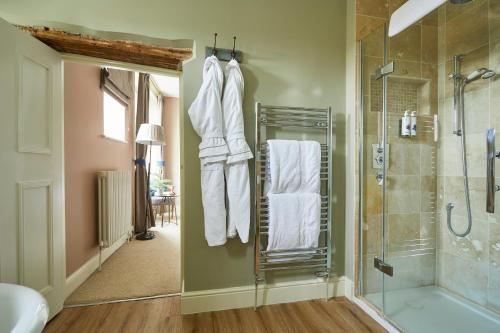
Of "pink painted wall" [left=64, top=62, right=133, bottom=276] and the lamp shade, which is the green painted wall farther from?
the lamp shade

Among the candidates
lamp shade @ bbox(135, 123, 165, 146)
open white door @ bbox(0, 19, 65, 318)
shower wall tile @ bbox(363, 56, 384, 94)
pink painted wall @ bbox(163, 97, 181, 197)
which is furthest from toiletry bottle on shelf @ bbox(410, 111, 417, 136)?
pink painted wall @ bbox(163, 97, 181, 197)

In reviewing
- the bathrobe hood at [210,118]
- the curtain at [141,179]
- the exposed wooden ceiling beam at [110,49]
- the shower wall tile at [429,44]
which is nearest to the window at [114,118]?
the curtain at [141,179]

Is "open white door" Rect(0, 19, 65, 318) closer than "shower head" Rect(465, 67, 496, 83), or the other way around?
"open white door" Rect(0, 19, 65, 318)

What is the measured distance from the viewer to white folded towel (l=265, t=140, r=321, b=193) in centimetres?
167

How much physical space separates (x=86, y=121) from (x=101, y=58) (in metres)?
0.80

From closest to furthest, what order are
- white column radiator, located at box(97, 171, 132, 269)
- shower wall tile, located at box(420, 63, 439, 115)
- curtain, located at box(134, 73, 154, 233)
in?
shower wall tile, located at box(420, 63, 439, 115)
white column radiator, located at box(97, 171, 132, 269)
curtain, located at box(134, 73, 154, 233)

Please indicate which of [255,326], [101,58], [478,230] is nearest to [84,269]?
[255,326]

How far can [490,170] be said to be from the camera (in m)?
1.59

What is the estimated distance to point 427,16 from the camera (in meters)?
1.61

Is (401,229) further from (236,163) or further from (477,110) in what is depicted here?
(236,163)

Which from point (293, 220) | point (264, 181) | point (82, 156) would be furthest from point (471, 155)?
point (82, 156)

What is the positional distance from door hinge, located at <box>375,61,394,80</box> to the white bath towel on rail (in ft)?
3.16

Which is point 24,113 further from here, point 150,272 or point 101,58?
point 150,272

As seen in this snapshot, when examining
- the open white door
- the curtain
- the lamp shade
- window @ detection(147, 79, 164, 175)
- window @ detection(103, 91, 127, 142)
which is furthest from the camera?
window @ detection(147, 79, 164, 175)
